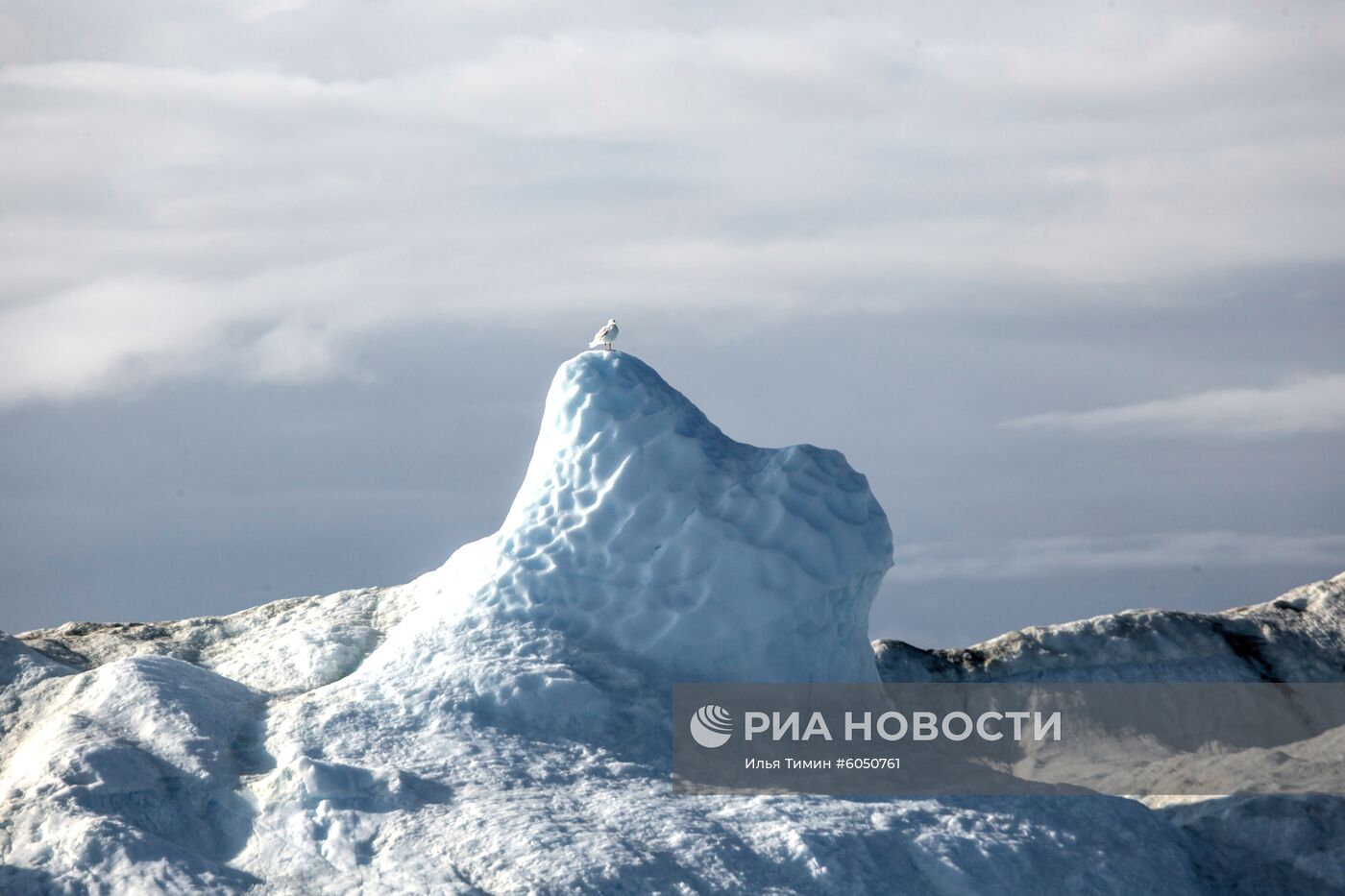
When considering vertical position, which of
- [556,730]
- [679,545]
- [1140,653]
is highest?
[679,545]

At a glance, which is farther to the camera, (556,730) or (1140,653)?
(1140,653)

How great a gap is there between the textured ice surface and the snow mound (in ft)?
0.12

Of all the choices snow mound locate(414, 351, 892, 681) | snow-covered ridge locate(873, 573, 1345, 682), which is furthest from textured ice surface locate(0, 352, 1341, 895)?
snow-covered ridge locate(873, 573, 1345, 682)

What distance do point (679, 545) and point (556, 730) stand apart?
3.09 meters

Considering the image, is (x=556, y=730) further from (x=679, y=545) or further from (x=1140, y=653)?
(x=1140, y=653)

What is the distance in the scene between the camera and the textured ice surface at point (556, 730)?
14.1 metres

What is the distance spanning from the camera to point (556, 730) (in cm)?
1650

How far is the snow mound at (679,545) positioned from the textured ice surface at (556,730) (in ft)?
0.12

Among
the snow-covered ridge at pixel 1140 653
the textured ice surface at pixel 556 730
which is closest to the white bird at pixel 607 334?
the textured ice surface at pixel 556 730

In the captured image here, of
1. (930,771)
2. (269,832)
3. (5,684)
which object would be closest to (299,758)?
(269,832)

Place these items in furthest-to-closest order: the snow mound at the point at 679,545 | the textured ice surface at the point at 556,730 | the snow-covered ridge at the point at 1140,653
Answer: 1. the snow-covered ridge at the point at 1140,653
2. the snow mound at the point at 679,545
3. the textured ice surface at the point at 556,730

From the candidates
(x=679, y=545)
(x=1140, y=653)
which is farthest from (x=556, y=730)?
(x=1140, y=653)

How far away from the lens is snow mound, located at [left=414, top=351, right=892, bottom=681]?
1819 cm

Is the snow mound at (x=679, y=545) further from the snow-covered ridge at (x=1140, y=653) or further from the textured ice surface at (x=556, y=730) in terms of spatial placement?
the snow-covered ridge at (x=1140, y=653)
